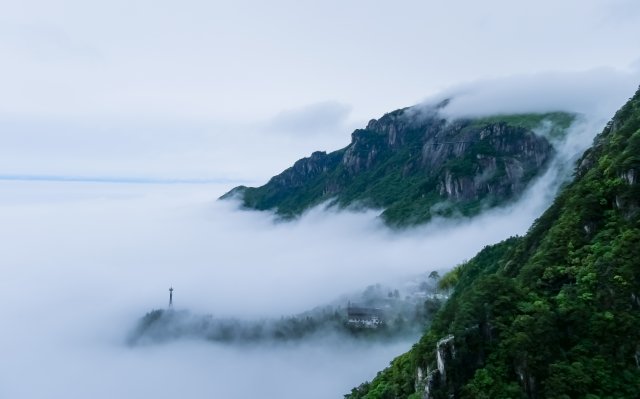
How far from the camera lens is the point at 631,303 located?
5419 centimetres

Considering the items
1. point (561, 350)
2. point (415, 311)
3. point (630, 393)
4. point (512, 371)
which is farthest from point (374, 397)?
point (415, 311)

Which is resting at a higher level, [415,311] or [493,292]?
[493,292]

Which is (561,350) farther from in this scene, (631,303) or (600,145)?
(600,145)

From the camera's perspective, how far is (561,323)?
5600cm

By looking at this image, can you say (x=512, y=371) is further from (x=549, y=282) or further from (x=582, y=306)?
(x=549, y=282)

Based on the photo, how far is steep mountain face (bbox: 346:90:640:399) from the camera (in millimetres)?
50469

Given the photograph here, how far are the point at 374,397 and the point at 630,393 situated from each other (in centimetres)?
3508

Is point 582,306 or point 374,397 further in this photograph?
point 374,397

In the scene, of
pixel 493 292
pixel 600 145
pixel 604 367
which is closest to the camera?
pixel 604 367

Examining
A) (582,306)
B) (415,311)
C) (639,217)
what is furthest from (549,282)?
(415,311)

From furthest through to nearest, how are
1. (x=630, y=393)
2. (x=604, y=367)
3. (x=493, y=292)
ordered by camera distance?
(x=493, y=292)
(x=604, y=367)
(x=630, y=393)

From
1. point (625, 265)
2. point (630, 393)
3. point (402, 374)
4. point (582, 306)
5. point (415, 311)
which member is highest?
point (625, 265)

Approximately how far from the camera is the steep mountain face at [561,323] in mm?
50469

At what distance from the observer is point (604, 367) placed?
50.0 metres
